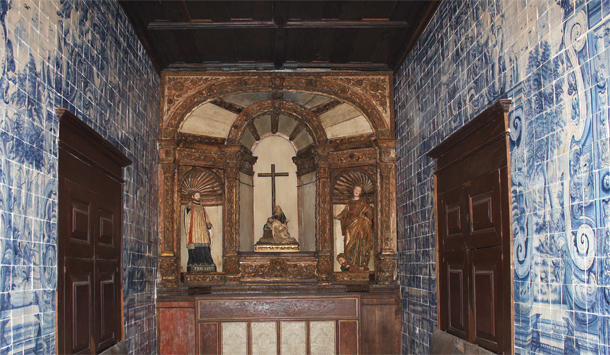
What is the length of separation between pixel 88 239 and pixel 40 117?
1184 mm

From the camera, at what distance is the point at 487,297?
423cm

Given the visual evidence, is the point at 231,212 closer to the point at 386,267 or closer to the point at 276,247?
the point at 276,247

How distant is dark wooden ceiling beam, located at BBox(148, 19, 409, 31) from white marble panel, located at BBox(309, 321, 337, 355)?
3324 millimetres

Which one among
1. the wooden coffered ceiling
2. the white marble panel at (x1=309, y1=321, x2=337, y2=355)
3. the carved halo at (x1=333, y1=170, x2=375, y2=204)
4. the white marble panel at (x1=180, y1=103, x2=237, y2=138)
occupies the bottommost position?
the white marble panel at (x1=309, y1=321, x2=337, y2=355)

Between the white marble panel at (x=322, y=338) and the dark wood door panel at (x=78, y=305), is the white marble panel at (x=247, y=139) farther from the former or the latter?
the dark wood door panel at (x=78, y=305)

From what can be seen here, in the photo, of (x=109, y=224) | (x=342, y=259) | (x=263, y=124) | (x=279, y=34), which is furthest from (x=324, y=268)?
(x=109, y=224)

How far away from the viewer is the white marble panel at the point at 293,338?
22.5 ft

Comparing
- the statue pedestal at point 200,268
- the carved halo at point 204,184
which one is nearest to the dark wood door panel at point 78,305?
the statue pedestal at point 200,268

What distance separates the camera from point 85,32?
4.60 meters

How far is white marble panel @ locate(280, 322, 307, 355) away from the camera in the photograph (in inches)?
270

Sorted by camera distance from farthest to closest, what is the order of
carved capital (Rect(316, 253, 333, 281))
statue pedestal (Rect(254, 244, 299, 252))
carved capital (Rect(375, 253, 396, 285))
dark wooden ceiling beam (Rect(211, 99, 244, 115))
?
1. statue pedestal (Rect(254, 244, 299, 252))
2. dark wooden ceiling beam (Rect(211, 99, 244, 115))
3. carved capital (Rect(316, 253, 333, 281))
4. carved capital (Rect(375, 253, 396, 285))

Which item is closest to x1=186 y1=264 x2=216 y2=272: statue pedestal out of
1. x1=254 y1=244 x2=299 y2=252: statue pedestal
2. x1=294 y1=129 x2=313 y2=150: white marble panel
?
x1=254 y1=244 x2=299 y2=252: statue pedestal

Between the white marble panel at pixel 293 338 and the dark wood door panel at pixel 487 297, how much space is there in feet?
9.06

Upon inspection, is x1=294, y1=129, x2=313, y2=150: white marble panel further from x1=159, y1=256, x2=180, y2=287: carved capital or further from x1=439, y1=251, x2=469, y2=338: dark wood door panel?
x1=439, y1=251, x2=469, y2=338: dark wood door panel
